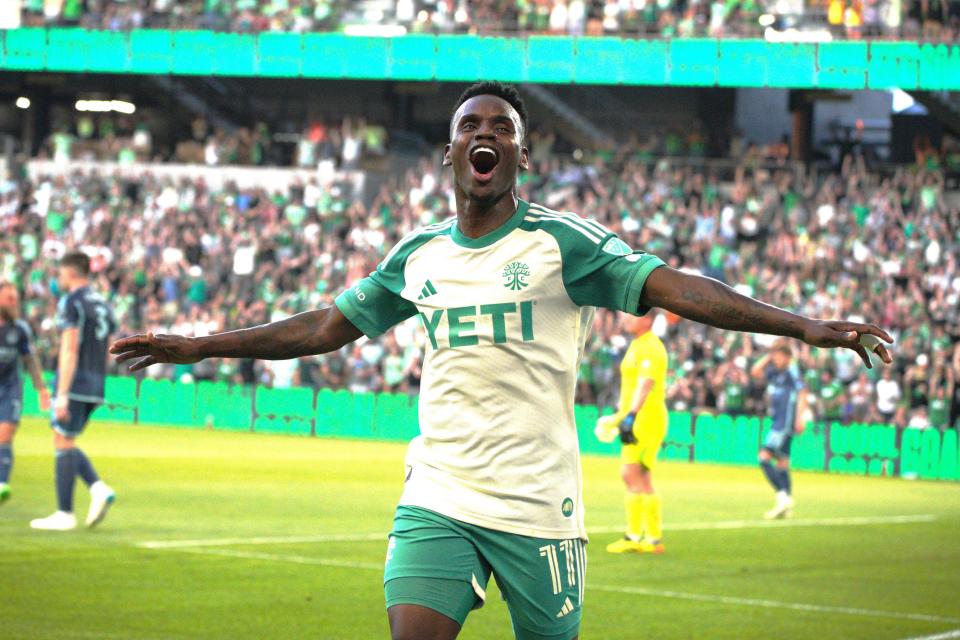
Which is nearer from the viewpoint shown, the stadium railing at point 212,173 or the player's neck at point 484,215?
the player's neck at point 484,215

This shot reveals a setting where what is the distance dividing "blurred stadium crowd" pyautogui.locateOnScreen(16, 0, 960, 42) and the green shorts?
98.7 feet

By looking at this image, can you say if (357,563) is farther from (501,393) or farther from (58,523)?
(501,393)

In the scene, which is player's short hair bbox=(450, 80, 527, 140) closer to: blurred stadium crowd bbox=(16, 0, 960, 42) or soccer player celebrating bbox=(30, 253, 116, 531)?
soccer player celebrating bbox=(30, 253, 116, 531)

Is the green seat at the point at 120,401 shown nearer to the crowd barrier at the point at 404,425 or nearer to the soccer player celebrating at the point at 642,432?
the crowd barrier at the point at 404,425

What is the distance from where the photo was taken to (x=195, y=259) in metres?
35.2

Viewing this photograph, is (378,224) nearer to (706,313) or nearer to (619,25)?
(619,25)

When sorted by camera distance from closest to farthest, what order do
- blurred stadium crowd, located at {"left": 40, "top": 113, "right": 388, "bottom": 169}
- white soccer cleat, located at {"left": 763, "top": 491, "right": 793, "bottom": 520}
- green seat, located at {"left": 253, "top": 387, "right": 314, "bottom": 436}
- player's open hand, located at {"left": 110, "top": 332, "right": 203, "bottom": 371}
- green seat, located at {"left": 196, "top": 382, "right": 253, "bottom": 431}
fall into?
1. player's open hand, located at {"left": 110, "top": 332, "right": 203, "bottom": 371}
2. white soccer cleat, located at {"left": 763, "top": 491, "right": 793, "bottom": 520}
3. green seat, located at {"left": 253, "top": 387, "right": 314, "bottom": 436}
4. green seat, located at {"left": 196, "top": 382, "right": 253, "bottom": 431}
5. blurred stadium crowd, located at {"left": 40, "top": 113, "right": 388, "bottom": 169}

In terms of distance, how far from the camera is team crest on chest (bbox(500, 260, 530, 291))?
4891 mm

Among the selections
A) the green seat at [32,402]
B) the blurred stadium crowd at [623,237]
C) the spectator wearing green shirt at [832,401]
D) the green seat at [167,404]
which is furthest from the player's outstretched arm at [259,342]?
the green seat at [32,402]

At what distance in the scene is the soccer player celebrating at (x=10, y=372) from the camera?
14.7 metres

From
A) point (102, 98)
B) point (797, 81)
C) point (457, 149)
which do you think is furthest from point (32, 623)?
point (102, 98)

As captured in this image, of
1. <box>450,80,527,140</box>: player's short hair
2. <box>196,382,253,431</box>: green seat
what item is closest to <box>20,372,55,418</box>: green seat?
<box>196,382,253,431</box>: green seat

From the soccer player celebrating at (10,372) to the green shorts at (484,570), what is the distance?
10054 mm

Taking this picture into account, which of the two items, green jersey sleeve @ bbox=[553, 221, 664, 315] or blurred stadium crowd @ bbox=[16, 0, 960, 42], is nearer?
green jersey sleeve @ bbox=[553, 221, 664, 315]
